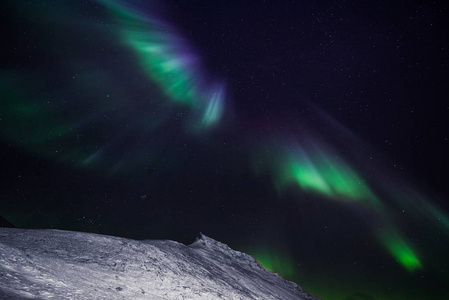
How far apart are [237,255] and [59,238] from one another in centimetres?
1753

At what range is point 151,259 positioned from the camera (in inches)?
429

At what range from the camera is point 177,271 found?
424 inches

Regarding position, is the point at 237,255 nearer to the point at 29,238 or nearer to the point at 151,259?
the point at 151,259

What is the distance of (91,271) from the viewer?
8.22 m

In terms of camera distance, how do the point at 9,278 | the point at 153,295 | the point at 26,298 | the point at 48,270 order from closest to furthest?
the point at 26,298, the point at 9,278, the point at 48,270, the point at 153,295

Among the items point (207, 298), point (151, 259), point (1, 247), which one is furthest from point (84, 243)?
point (207, 298)

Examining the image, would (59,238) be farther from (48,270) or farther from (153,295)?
(153,295)

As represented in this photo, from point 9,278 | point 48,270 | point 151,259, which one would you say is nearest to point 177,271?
point 151,259

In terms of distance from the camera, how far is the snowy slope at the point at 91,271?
20.7 ft

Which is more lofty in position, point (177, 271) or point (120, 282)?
point (177, 271)

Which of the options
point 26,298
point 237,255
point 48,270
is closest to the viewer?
point 26,298

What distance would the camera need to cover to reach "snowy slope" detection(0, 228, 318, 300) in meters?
6.32

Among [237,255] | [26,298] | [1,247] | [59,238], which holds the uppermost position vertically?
[237,255]

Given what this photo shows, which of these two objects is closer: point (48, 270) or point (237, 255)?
point (48, 270)
